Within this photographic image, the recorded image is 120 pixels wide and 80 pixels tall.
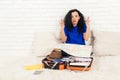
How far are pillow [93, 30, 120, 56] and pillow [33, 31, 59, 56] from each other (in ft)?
1.47

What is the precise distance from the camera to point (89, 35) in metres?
2.89

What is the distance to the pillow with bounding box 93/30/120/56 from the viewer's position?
9.06 feet

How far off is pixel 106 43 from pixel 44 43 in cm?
68

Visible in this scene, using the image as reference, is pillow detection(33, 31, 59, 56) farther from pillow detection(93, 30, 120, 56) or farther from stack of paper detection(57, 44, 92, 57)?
pillow detection(93, 30, 120, 56)

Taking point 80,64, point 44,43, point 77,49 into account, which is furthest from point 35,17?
point 80,64

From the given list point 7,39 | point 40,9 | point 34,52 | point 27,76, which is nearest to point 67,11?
point 40,9

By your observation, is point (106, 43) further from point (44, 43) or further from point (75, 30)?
point (44, 43)

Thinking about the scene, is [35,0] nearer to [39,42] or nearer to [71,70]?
[39,42]

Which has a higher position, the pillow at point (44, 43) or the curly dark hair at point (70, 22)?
the curly dark hair at point (70, 22)

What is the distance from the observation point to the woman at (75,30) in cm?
286

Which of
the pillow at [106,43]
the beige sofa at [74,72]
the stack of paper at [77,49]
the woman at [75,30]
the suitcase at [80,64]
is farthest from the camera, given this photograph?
the woman at [75,30]

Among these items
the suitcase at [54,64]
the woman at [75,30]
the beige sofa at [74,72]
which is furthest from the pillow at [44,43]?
the suitcase at [54,64]

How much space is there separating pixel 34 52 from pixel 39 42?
0.41 feet

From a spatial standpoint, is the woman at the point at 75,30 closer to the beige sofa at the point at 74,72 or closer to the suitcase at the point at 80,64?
the beige sofa at the point at 74,72
